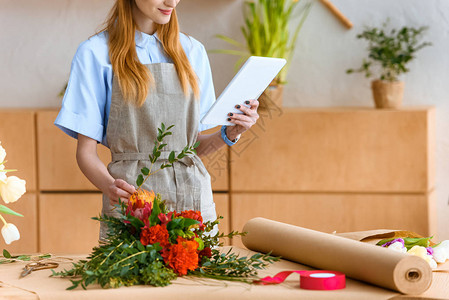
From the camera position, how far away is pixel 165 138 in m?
2.02

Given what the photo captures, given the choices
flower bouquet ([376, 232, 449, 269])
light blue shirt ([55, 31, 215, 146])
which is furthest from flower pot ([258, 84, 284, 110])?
flower bouquet ([376, 232, 449, 269])

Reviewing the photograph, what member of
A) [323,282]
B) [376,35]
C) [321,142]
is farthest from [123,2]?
[376,35]

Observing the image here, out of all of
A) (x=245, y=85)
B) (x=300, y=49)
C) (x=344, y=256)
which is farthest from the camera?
(x=300, y=49)

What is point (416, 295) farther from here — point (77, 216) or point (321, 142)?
point (77, 216)

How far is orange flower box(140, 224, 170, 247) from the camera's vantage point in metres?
1.35

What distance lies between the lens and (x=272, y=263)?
148 centimetres

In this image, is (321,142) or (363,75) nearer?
(321,142)

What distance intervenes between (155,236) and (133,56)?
825 mm

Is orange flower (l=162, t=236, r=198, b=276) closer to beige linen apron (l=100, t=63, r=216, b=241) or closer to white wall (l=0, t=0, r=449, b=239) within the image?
beige linen apron (l=100, t=63, r=216, b=241)

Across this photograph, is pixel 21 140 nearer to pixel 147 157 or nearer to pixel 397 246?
pixel 147 157

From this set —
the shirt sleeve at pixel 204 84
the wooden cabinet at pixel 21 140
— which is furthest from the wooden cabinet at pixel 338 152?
the shirt sleeve at pixel 204 84

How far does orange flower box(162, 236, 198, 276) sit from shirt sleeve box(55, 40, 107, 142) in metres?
0.72

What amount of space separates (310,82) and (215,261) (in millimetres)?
2558

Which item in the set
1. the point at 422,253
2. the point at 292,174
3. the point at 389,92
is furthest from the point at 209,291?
the point at 389,92
